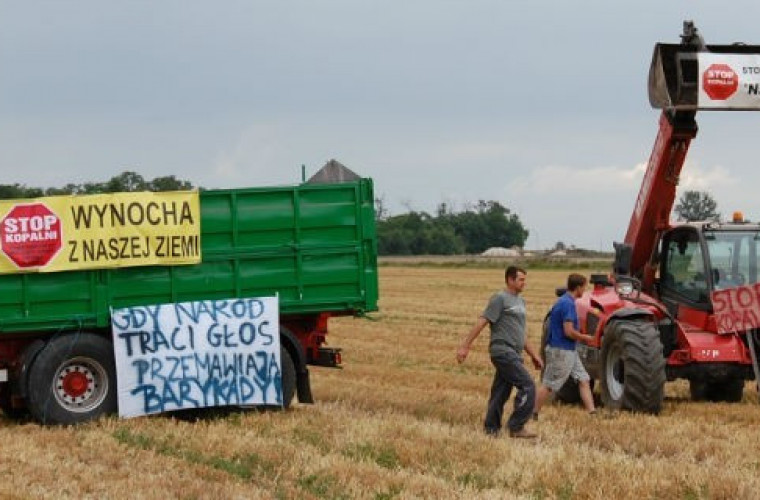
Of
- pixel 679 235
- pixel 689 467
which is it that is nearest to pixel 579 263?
pixel 679 235

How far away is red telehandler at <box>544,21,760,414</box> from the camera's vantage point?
578 inches

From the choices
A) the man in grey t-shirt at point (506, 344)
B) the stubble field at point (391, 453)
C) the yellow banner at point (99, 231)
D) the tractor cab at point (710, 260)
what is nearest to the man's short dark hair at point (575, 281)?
the man in grey t-shirt at point (506, 344)

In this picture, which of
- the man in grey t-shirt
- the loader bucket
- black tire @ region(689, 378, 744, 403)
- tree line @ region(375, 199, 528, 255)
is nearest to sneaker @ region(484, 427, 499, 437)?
the man in grey t-shirt

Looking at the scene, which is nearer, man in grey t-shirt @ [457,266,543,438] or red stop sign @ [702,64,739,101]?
man in grey t-shirt @ [457,266,543,438]

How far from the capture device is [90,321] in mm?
14438

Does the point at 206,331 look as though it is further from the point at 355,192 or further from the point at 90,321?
the point at 355,192

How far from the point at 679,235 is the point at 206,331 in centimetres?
537

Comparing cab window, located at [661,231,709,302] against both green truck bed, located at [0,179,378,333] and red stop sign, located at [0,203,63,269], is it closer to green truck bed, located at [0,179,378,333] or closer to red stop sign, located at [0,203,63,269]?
green truck bed, located at [0,179,378,333]

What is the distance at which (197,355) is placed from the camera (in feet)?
48.5

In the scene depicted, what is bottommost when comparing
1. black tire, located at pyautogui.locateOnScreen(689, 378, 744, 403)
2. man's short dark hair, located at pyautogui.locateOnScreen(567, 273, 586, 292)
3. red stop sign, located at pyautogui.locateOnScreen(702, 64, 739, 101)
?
black tire, located at pyautogui.locateOnScreen(689, 378, 744, 403)

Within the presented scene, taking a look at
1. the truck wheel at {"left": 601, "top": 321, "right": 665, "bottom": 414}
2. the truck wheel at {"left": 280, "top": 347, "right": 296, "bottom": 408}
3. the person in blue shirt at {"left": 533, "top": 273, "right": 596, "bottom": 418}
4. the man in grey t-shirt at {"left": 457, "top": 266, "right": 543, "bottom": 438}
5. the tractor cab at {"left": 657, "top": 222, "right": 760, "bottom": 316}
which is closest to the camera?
the man in grey t-shirt at {"left": 457, "top": 266, "right": 543, "bottom": 438}

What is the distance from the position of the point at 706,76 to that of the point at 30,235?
22.7ft

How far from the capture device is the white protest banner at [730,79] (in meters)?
14.4

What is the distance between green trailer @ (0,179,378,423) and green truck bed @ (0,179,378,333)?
10mm
